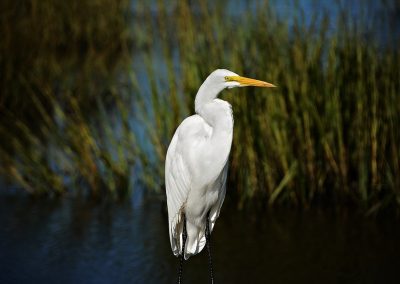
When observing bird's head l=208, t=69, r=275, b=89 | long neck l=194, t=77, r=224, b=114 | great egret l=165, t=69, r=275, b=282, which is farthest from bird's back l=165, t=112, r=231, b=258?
bird's head l=208, t=69, r=275, b=89

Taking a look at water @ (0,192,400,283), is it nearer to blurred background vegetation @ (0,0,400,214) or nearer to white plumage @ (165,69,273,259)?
blurred background vegetation @ (0,0,400,214)

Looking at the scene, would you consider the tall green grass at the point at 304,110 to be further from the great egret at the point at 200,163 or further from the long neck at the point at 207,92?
the long neck at the point at 207,92

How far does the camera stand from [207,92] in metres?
2.81

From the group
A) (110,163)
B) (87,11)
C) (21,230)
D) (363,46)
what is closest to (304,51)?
(363,46)

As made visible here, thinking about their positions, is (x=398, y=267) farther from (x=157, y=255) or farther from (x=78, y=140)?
(x=78, y=140)

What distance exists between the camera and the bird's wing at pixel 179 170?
9.62ft

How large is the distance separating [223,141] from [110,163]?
159cm

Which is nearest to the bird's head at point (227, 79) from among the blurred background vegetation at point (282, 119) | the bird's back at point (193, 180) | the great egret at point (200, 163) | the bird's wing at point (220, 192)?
the great egret at point (200, 163)

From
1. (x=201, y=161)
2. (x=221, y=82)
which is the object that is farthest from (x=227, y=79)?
(x=201, y=161)

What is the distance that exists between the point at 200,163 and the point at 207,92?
292mm

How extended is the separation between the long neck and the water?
837 mm

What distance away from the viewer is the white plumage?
280 centimetres

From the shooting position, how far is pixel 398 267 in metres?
3.38

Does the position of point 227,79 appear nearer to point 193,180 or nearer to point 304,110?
point 193,180
